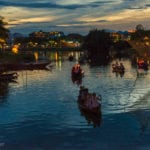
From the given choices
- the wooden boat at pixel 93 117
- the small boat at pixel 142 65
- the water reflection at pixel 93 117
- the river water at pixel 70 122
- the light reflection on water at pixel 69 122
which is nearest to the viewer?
the river water at pixel 70 122

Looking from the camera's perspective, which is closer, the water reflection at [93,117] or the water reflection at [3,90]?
the water reflection at [93,117]

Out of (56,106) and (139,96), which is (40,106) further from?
(139,96)

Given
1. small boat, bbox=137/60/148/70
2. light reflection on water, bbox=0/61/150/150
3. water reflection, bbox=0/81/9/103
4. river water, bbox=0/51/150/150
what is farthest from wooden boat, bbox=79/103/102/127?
small boat, bbox=137/60/148/70

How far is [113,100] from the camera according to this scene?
159 feet

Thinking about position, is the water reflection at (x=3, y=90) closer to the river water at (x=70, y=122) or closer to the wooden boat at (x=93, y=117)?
the river water at (x=70, y=122)

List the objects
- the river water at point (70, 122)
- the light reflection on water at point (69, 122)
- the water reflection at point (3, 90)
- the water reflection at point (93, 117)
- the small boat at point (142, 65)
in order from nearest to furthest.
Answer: the river water at point (70, 122) < the light reflection on water at point (69, 122) < the water reflection at point (93, 117) < the water reflection at point (3, 90) < the small boat at point (142, 65)

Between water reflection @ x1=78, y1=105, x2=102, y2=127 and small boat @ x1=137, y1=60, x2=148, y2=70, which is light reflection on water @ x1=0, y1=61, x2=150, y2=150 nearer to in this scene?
water reflection @ x1=78, y1=105, x2=102, y2=127

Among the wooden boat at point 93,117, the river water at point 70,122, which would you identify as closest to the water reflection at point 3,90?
the river water at point 70,122

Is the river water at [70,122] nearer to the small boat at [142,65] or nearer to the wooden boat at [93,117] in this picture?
the wooden boat at [93,117]

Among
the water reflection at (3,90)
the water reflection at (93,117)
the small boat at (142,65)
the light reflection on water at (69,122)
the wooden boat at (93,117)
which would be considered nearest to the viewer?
the light reflection on water at (69,122)

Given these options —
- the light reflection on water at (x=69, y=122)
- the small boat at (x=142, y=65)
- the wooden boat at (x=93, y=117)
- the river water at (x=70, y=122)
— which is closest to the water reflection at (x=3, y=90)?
the river water at (x=70, y=122)

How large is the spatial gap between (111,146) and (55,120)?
403 inches

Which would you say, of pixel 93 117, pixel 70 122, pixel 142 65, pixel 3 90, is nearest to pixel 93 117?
pixel 93 117

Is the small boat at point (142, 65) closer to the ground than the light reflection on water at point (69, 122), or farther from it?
closer to the ground
